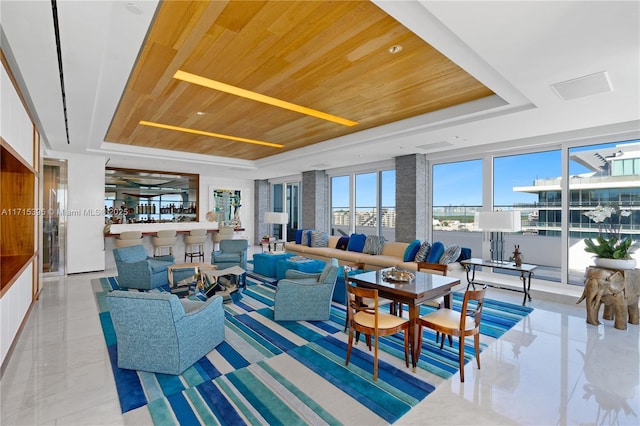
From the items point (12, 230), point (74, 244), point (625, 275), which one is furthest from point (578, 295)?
point (74, 244)

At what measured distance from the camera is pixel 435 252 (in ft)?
19.0

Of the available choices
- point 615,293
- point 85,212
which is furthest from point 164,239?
point 615,293

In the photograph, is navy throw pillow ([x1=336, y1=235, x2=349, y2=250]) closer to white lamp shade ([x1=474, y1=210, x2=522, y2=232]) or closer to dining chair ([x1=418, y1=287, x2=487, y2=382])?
white lamp shade ([x1=474, y1=210, x2=522, y2=232])

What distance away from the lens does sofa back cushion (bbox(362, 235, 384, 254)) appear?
7.16 m

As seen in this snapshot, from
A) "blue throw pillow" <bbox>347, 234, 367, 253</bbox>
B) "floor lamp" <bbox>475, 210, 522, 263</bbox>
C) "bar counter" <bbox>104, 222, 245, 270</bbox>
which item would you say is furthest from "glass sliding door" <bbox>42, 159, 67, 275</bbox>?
"floor lamp" <bbox>475, 210, 522, 263</bbox>

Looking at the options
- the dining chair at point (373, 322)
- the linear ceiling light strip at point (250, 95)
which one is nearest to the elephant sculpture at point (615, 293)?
the dining chair at point (373, 322)

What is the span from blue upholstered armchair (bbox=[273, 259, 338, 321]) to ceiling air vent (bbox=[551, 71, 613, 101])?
319 centimetres

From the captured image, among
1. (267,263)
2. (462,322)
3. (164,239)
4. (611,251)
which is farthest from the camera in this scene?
(164,239)

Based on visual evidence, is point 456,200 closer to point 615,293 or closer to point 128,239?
point 615,293

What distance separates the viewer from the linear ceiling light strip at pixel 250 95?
3549 millimetres

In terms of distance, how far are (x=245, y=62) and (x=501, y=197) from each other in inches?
220

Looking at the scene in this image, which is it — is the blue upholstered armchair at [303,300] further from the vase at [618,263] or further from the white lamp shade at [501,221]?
the vase at [618,263]

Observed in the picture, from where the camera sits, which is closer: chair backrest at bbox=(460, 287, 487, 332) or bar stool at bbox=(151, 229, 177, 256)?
chair backrest at bbox=(460, 287, 487, 332)

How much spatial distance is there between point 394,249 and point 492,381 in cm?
430
